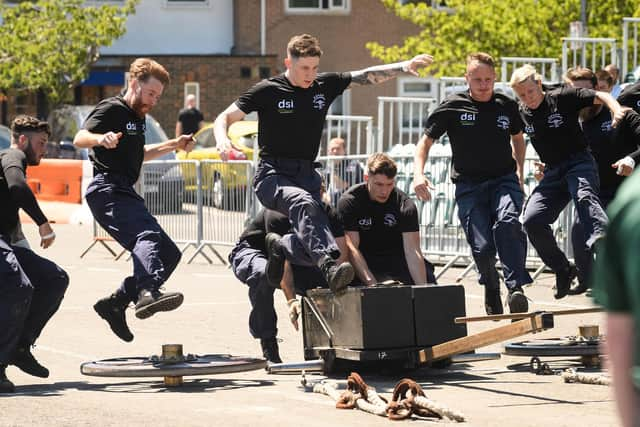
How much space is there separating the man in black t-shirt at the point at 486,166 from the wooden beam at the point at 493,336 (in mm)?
1900

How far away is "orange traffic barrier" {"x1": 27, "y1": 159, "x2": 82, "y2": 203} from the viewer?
24.3 meters

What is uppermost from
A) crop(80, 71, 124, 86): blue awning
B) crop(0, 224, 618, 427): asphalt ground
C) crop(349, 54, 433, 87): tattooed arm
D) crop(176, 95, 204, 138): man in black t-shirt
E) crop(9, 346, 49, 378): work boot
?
crop(80, 71, 124, 86): blue awning

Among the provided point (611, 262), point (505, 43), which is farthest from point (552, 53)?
point (611, 262)

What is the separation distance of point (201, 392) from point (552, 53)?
22483 millimetres

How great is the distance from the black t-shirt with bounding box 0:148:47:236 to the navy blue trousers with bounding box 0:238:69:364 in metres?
0.17

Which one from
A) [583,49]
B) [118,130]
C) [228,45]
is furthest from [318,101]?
[228,45]

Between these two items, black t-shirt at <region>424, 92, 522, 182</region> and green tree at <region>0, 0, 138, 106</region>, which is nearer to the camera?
black t-shirt at <region>424, 92, 522, 182</region>

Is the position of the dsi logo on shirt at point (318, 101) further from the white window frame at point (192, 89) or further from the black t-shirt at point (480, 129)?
the white window frame at point (192, 89)

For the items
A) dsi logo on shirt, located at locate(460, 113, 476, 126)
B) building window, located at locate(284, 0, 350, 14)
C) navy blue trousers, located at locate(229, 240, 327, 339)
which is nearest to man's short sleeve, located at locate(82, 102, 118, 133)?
navy blue trousers, located at locate(229, 240, 327, 339)

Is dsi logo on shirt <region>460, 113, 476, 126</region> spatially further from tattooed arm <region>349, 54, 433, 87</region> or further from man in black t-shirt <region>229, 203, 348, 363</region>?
man in black t-shirt <region>229, 203, 348, 363</region>

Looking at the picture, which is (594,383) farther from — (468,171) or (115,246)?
(115,246)

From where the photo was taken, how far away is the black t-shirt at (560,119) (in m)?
10.3

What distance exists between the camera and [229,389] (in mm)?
Answer: 8461

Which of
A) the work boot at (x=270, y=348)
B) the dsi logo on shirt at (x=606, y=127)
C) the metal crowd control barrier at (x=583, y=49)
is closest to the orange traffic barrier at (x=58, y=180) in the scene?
the metal crowd control barrier at (x=583, y=49)
